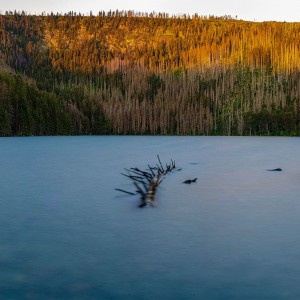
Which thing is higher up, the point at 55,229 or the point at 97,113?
the point at 97,113

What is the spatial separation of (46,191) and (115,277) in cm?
1928

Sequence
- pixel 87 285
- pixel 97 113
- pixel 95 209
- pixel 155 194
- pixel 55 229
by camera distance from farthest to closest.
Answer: pixel 97 113, pixel 155 194, pixel 95 209, pixel 55 229, pixel 87 285

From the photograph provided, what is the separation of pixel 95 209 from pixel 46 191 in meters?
8.19

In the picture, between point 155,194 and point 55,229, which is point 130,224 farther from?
point 155,194

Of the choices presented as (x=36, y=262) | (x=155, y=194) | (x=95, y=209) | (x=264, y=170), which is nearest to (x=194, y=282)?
(x=36, y=262)

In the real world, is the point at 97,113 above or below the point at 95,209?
above

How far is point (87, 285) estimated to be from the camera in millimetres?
13086

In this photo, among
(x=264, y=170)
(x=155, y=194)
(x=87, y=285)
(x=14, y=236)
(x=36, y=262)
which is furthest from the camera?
(x=264, y=170)

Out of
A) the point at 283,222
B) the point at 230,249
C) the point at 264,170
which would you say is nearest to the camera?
the point at 230,249

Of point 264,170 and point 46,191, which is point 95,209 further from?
point 264,170

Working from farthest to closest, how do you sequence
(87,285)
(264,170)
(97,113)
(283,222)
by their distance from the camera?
(97,113) < (264,170) < (283,222) < (87,285)

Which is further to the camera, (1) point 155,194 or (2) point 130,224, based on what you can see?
(1) point 155,194

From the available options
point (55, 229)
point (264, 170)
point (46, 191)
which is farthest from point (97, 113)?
point (55, 229)

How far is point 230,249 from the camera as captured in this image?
16.7 metres
